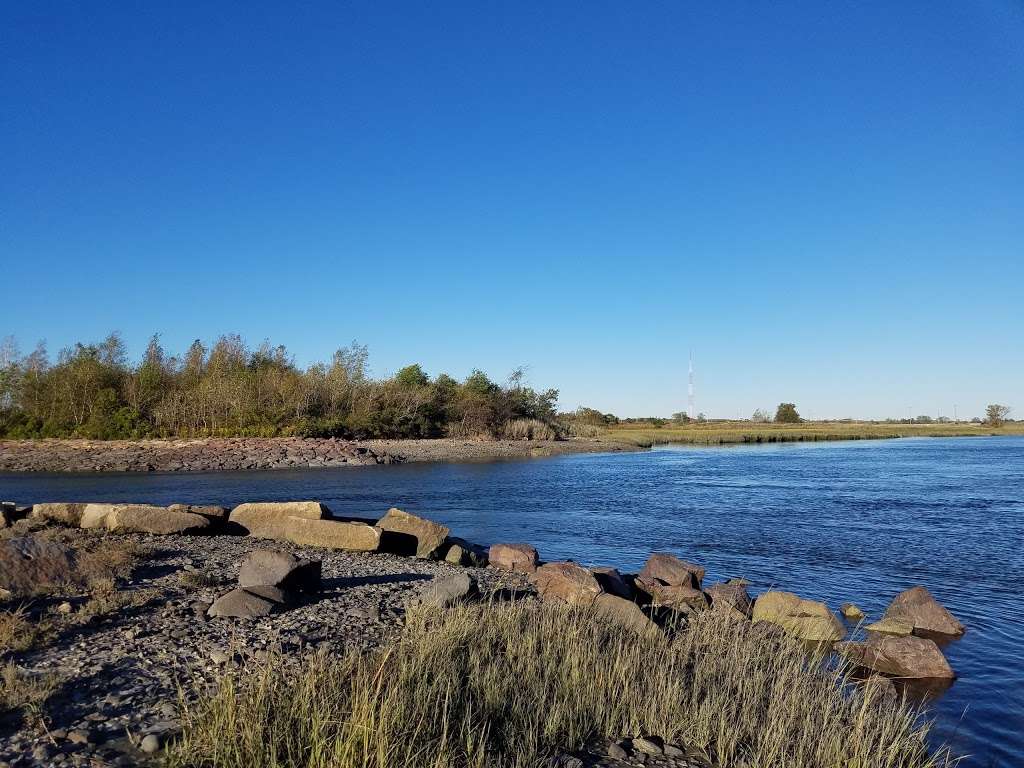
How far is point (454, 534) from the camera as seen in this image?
22156mm

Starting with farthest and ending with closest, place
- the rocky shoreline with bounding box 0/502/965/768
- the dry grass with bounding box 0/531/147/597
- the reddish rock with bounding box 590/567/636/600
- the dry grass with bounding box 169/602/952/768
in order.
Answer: the reddish rock with bounding box 590/567/636/600 → the dry grass with bounding box 0/531/147/597 → the rocky shoreline with bounding box 0/502/965/768 → the dry grass with bounding box 169/602/952/768

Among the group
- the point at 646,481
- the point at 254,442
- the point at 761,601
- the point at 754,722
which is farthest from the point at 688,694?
the point at 254,442

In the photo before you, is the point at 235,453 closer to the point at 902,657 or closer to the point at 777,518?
the point at 777,518

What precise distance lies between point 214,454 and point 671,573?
136 feet

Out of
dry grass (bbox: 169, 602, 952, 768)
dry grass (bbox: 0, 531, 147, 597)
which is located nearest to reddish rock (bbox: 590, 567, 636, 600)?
dry grass (bbox: 169, 602, 952, 768)

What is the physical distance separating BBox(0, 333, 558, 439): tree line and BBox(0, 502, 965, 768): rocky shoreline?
162ft

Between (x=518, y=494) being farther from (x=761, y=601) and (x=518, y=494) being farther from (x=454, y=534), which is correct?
(x=761, y=601)

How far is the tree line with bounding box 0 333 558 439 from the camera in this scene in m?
59.0

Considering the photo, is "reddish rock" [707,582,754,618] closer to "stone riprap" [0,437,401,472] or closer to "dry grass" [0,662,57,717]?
"dry grass" [0,662,57,717]

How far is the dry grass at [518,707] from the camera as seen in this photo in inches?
201

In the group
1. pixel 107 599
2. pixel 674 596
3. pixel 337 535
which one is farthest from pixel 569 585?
pixel 107 599

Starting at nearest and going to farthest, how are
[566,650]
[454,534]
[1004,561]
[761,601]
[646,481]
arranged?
[566,650] → [761,601] → [1004,561] → [454,534] → [646,481]

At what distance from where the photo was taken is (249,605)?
29.2ft

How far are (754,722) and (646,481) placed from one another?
35.0 meters
